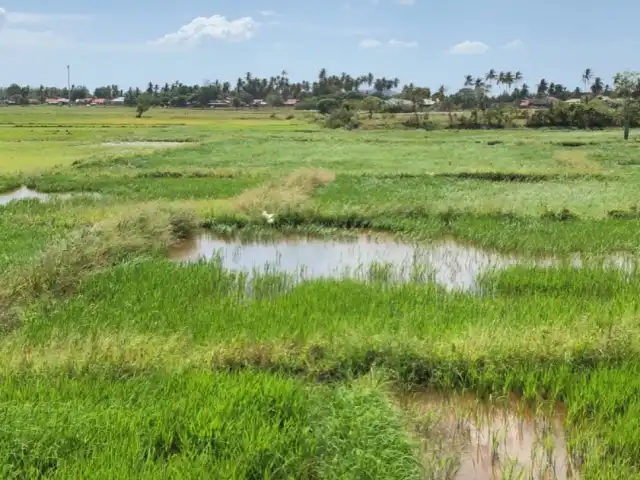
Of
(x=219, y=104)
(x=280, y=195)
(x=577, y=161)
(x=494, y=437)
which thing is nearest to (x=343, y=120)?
(x=577, y=161)

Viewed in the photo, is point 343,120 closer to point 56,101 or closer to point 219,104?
point 219,104

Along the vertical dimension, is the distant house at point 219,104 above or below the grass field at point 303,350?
above

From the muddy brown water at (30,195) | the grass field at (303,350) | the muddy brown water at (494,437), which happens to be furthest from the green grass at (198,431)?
the muddy brown water at (30,195)

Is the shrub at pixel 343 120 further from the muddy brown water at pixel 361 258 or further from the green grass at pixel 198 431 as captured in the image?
the green grass at pixel 198 431

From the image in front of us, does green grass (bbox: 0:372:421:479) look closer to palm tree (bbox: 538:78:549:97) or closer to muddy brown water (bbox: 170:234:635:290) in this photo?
muddy brown water (bbox: 170:234:635:290)

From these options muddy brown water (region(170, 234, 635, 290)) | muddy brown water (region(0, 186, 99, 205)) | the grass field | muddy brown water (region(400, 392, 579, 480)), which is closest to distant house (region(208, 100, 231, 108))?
muddy brown water (region(0, 186, 99, 205))

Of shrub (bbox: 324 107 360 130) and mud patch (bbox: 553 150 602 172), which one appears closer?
mud patch (bbox: 553 150 602 172)
